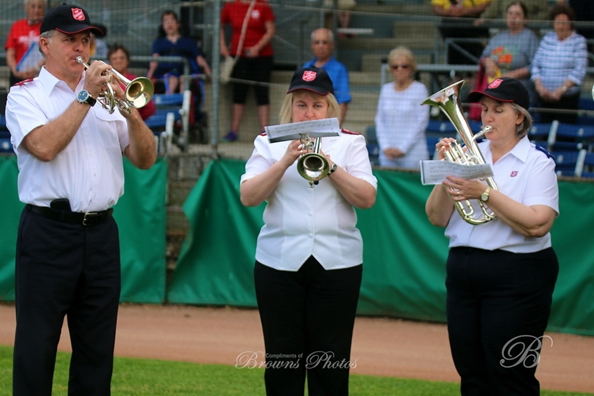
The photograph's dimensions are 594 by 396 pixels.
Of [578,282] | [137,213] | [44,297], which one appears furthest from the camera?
[137,213]

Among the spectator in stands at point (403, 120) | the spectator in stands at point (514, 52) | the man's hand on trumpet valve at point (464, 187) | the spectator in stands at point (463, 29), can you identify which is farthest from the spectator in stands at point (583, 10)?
the man's hand on trumpet valve at point (464, 187)

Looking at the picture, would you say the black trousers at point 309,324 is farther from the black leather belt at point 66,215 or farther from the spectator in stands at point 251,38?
the spectator in stands at point 251,38

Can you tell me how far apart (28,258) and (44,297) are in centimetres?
22

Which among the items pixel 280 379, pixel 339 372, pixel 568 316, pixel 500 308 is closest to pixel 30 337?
pixel 280 379

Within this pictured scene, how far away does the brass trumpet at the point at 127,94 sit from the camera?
410 centimetres

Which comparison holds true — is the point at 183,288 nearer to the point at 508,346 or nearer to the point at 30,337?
the point at 30,337

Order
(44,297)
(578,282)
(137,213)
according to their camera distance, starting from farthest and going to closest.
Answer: (137,213), (578,282), (44,297)

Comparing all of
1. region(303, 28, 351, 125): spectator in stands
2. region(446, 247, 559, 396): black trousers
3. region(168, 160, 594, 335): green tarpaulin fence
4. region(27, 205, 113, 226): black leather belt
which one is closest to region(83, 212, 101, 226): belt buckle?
region(27, 205, 113, 226): black leather belt

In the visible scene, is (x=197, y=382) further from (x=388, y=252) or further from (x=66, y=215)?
(x=388, y=252)

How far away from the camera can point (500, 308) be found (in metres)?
4.23

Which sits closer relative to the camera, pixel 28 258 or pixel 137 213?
pixel 28 258

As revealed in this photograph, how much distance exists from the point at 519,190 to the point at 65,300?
7.89 ft

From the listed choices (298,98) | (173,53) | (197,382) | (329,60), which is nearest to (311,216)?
(298,98)
